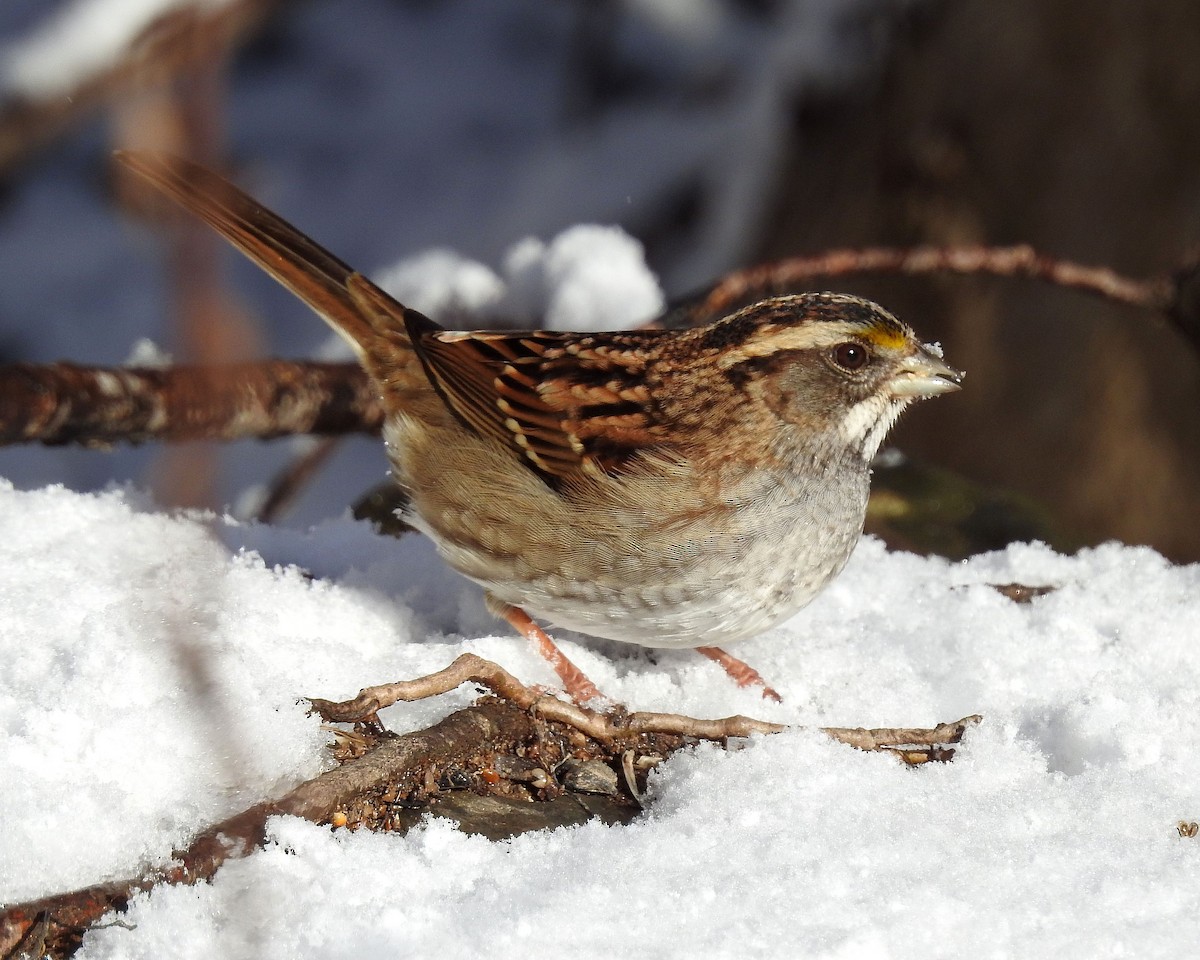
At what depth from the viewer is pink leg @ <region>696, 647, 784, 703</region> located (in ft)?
9.08

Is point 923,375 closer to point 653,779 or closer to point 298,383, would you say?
point 653,779

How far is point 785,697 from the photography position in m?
2.79

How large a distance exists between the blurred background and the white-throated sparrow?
3.52 feet

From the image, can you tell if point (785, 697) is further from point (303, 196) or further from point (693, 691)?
point (303, 196)

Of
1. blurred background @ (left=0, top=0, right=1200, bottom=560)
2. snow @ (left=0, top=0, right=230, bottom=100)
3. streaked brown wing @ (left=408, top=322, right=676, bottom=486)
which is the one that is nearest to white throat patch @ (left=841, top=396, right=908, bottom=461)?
streaked brown wing @ (left=408, top=322, right=676, bottom=486)

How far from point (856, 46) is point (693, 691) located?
4807 millimetres

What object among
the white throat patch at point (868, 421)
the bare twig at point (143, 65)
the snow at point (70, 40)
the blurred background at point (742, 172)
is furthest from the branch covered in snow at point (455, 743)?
the snow at point (70, 40)

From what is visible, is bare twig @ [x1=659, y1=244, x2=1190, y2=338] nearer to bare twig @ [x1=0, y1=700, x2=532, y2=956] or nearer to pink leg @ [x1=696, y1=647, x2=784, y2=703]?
pink leg @ [x1=696, y1=647, x2=784, y2=703]

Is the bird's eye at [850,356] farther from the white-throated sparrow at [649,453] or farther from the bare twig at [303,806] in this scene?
the bare twig at [303,806]

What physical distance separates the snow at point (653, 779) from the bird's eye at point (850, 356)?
57 centimetres

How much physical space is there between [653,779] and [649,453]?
2.66 ft

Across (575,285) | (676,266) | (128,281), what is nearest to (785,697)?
(575,285)

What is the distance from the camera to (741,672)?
9.39 ft

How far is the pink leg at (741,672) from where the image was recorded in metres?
2.77
